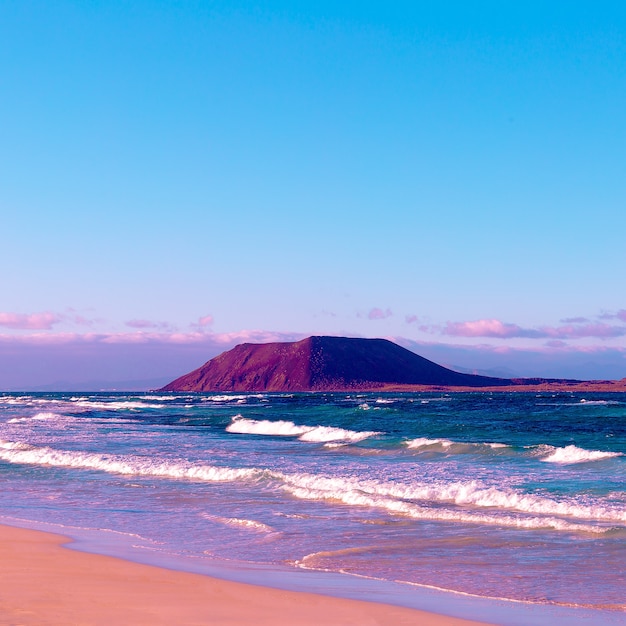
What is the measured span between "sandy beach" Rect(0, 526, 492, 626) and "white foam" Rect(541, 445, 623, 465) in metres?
15.5

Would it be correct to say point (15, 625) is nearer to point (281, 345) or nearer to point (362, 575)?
point (362, 575)

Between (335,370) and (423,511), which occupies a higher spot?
(335,370)

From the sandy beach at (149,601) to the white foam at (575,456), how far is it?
1554 cm

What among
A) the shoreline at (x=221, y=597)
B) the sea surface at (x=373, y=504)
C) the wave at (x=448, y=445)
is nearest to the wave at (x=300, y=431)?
the sea surface at (x=373, y=504)

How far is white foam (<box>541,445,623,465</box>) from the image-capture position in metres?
22.5

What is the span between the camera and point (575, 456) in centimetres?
2286

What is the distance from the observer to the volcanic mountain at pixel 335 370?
578 feet

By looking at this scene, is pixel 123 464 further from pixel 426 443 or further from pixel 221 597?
pixel 221 597

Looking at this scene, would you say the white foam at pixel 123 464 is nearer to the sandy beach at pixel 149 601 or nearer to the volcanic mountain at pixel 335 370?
the sandy beach at pixel 149 601

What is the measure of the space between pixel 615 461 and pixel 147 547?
15.0 meters

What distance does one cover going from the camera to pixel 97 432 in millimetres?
39188

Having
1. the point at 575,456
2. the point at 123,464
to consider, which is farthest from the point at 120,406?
the point at 575,456

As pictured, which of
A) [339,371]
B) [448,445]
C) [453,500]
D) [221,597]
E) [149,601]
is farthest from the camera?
[339,371]

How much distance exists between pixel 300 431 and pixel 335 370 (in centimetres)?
13986
